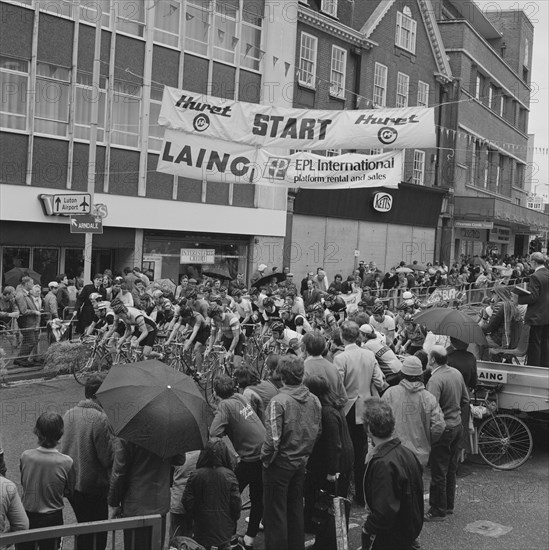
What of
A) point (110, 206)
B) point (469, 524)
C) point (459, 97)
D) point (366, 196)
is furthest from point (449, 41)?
point (469, 524)

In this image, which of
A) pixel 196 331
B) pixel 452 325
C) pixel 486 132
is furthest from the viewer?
pixel 486 132

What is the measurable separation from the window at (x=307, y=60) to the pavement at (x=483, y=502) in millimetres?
20785

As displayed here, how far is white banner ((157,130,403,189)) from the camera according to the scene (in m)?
16.0

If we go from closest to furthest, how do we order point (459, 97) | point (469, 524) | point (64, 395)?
point (469, 524)
point (64, 395)
point (459, 97)

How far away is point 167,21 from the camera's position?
24.1 meters

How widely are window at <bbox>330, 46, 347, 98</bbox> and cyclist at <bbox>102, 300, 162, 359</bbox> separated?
2035cm

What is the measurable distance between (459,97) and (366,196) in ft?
37.1

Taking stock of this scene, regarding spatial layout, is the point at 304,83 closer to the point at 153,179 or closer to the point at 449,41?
the point at 153,179

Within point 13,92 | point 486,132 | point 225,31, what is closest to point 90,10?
point 13,92

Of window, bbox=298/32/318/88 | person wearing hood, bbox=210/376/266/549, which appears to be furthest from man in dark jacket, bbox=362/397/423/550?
window, bbox=298/32/318/88

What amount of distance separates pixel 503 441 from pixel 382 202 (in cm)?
2580

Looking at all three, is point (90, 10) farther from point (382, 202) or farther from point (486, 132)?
point (486, 132)

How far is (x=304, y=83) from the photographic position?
29641 mm

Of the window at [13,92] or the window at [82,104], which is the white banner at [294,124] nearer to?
the window at [13,92]
